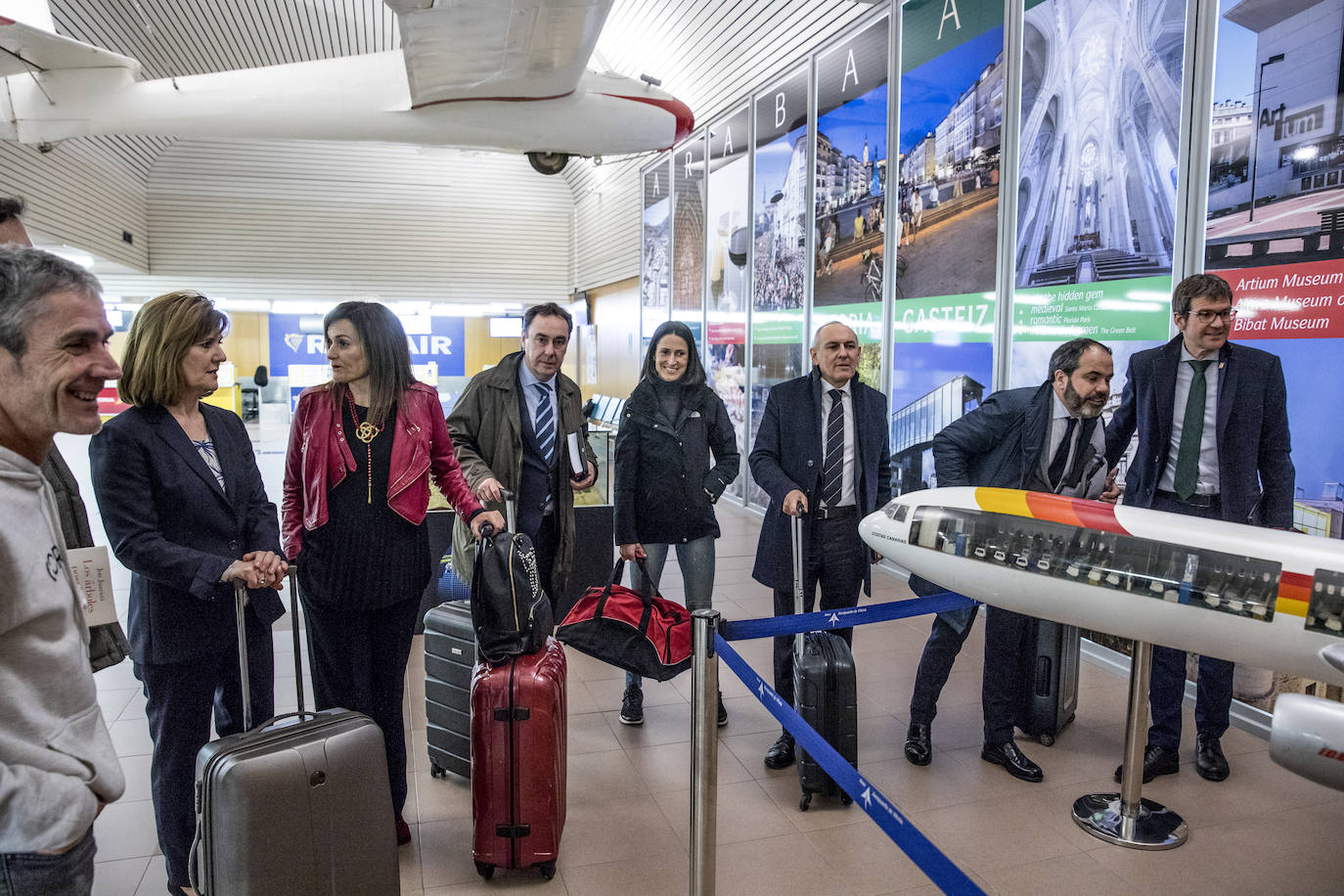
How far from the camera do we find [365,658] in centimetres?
251

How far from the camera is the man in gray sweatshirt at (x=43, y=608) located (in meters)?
1.06

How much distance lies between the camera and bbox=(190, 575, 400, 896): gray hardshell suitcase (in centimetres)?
184

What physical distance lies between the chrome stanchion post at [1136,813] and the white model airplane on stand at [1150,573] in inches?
28.5

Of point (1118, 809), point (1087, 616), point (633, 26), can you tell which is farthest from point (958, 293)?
point (633, 26)

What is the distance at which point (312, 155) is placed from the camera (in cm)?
1645

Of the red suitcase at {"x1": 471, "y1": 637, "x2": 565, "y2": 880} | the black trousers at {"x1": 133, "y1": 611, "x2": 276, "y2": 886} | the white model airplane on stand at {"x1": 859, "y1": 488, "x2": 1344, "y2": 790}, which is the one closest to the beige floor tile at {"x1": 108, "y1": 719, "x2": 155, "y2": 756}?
the black trousers at {"x1": 133, "y1": 611, "x2": 276, "y2": 886}

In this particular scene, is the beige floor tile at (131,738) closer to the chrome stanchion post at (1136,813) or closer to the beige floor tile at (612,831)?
the beige floor tile at (612,831)

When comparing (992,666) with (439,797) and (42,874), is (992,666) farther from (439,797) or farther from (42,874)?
(42,874)

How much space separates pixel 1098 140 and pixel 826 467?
287 cm

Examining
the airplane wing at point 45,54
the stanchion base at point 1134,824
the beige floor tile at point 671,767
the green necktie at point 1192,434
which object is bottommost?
the beige floor tile at point 671,767

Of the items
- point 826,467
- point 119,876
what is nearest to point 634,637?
point 826,467

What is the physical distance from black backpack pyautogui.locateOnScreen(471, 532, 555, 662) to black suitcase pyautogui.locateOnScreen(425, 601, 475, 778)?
1.63ft

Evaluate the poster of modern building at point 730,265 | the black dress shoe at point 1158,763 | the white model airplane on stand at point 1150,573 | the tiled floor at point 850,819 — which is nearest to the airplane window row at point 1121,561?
the white model airplane on stand at point 1150,573

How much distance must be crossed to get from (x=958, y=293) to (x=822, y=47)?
10.2 ft
